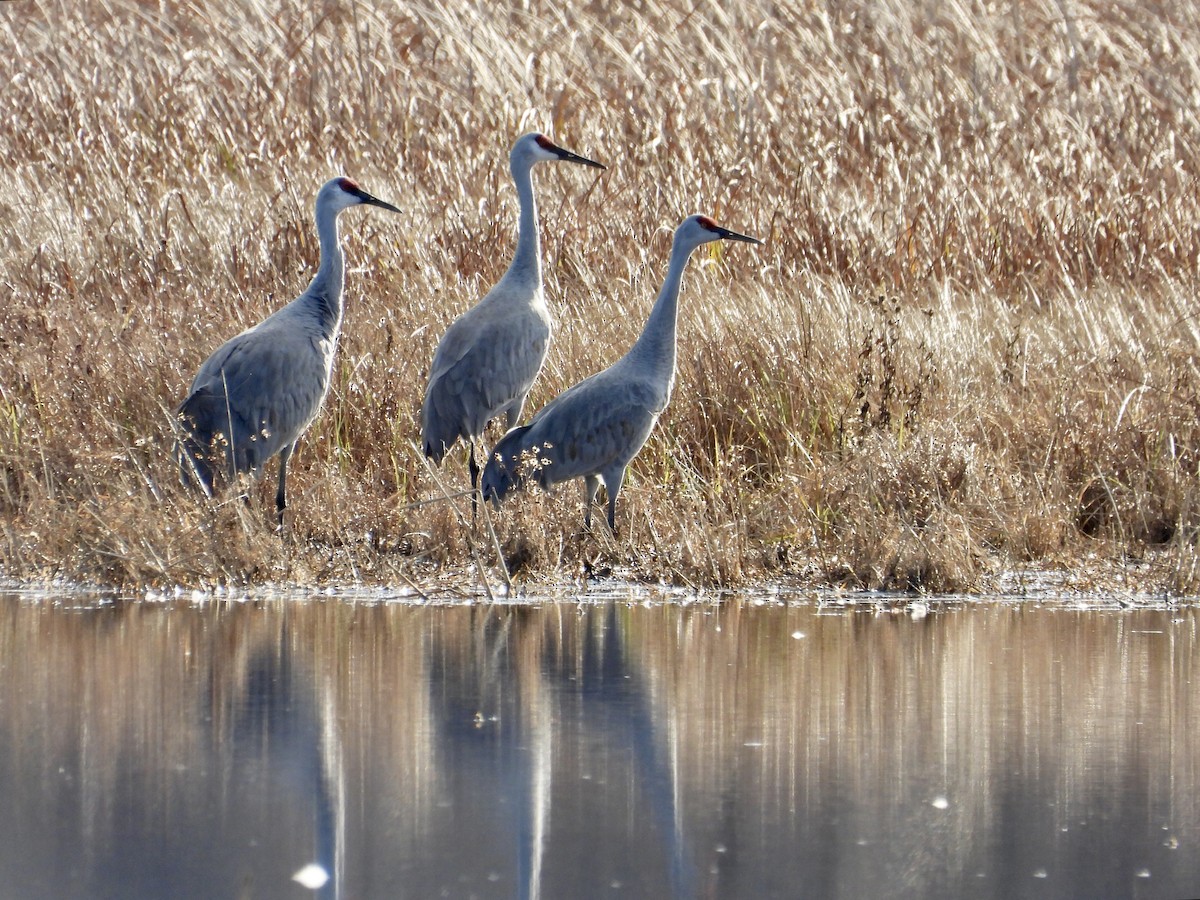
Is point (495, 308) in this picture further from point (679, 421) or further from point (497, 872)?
point (497, 872)

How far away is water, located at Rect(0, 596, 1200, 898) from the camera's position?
3975 mm

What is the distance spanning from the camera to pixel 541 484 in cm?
773

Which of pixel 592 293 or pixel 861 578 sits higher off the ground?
pixel 592 293

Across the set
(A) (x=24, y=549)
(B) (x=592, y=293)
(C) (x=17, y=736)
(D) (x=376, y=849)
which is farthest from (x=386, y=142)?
(D) (x=376, y=849)

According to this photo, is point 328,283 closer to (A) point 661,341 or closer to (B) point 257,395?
(B) point 257,395

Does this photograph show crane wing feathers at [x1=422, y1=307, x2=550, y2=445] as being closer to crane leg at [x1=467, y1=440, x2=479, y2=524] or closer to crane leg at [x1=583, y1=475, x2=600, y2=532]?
crane leg at [x1=467, y1=440, x2=479, y2=524]

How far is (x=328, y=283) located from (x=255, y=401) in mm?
890

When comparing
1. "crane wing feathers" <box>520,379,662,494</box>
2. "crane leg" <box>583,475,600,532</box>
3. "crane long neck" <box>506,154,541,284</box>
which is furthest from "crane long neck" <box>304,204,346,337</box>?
"crane leg" <box>583,475,600,532</box>

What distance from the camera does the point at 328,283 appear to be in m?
8.55

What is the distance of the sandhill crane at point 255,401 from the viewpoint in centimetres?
778

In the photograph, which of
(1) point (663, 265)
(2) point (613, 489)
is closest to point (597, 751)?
(2) point (613, 489)

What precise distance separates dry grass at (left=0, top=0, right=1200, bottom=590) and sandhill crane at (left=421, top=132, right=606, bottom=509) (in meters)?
0.19

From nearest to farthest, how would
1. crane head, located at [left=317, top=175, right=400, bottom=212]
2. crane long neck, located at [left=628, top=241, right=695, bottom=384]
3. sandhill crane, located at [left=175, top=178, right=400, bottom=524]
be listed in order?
sandhill crane, located at [left=175, top=178, right=400, bottom=524] < crane long neck, located at [left=628, top=241, right=695, bottom=384] < crane head, located at [left=317, top=175, right=400, bottom=212]

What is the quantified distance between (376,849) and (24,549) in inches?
142
